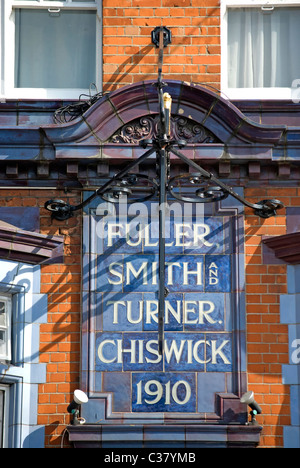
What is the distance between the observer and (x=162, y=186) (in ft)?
44.7

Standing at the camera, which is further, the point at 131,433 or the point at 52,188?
the point at 52,188

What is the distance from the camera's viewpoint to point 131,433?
14.0 metres

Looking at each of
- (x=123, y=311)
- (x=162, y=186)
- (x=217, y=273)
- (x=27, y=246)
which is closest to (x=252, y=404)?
(x=217, y=273)

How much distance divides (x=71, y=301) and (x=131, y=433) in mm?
1619

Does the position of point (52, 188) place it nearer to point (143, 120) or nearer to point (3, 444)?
point (143, 120)

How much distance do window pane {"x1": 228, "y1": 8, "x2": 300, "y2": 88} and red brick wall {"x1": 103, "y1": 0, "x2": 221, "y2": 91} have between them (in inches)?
17.2

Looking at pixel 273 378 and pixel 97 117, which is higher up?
pixel 97 117

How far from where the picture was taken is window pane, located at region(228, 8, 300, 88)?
1582cm

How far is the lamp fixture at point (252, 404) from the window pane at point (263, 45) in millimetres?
3879

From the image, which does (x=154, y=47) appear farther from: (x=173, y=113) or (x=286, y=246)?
(x=286, y=246)

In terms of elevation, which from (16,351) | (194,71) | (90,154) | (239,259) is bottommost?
(16,351)

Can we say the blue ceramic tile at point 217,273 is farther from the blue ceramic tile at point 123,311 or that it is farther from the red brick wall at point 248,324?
the blue ceramic tile at point 123,311

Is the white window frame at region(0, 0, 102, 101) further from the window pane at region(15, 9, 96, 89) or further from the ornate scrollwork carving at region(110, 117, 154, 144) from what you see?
the ornate scrollwork carving at region(110, 117, 154, 144)
